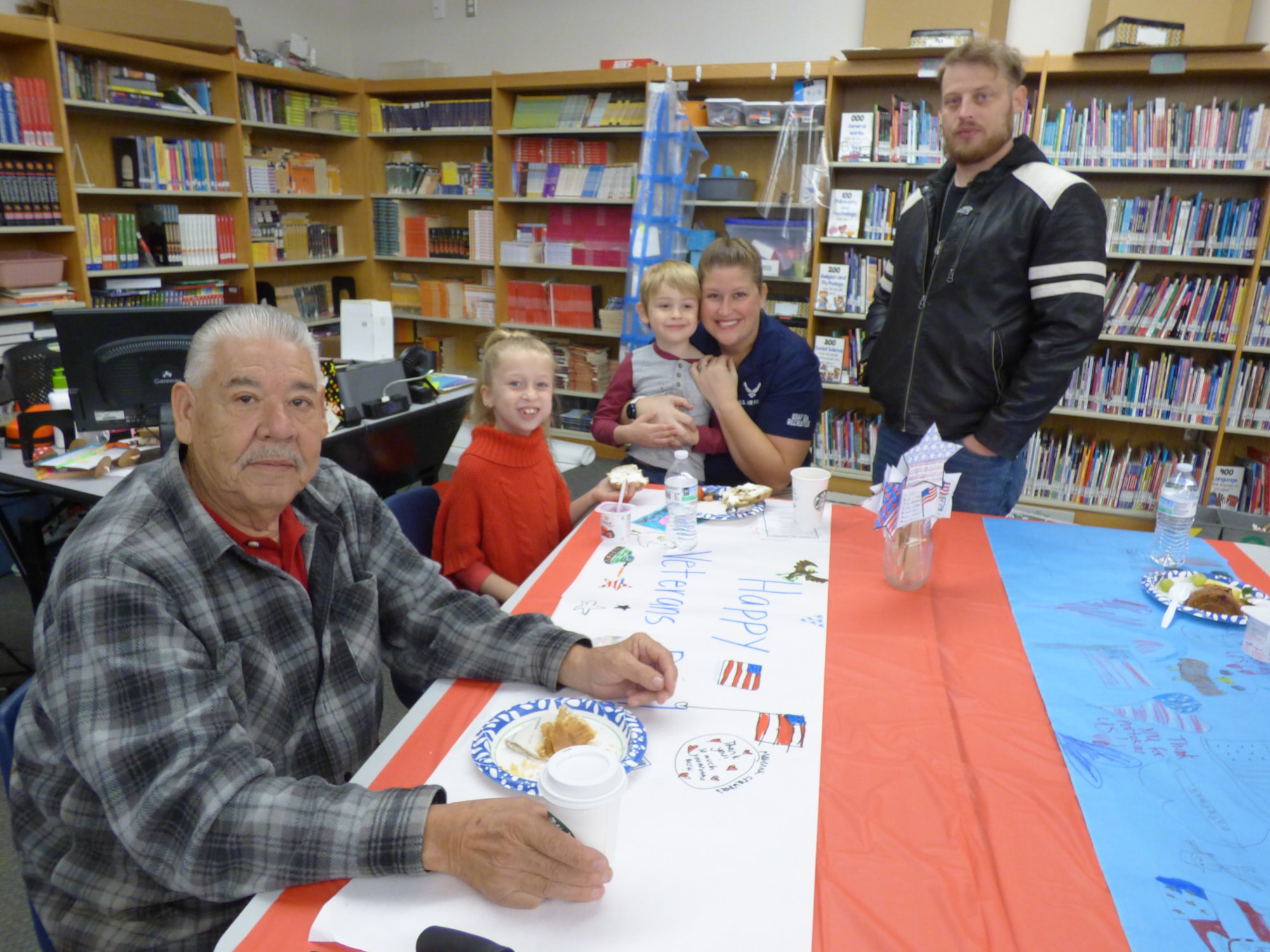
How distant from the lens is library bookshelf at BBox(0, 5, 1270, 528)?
12.4 ft

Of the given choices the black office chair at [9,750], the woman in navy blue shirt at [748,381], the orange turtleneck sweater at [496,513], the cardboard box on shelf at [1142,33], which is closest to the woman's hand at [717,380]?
the woman in navy blue shirt at [748,381]

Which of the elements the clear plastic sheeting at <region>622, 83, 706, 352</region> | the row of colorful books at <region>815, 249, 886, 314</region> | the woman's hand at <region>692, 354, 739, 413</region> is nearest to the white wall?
the clear plastic sheeting at <region>622, 83, 706, 352</region>

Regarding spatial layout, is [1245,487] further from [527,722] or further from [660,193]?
[527,722]

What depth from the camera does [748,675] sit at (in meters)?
1.19

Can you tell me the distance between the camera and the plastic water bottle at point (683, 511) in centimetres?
165

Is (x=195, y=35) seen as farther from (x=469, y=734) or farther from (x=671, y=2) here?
(x=469, y=734)

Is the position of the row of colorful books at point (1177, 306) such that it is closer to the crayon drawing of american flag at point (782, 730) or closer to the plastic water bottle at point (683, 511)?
the plastic water bottle at point (683, 511)

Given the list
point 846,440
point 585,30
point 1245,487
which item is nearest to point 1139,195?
point 1245,487

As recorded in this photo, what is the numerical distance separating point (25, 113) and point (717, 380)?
11.9ft

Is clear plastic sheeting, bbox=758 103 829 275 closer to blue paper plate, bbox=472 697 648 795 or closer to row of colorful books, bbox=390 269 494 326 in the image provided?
row of colorful books, bbox=390 269 494 326

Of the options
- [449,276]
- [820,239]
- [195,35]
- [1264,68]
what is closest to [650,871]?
[820,239]

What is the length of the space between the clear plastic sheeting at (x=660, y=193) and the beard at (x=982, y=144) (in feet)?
6.94

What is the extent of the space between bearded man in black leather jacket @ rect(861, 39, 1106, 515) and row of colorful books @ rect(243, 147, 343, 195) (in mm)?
4041

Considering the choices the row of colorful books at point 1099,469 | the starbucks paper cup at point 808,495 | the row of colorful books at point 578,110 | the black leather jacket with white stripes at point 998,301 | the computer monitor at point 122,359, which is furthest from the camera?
the row of colorful books at point 578,110
